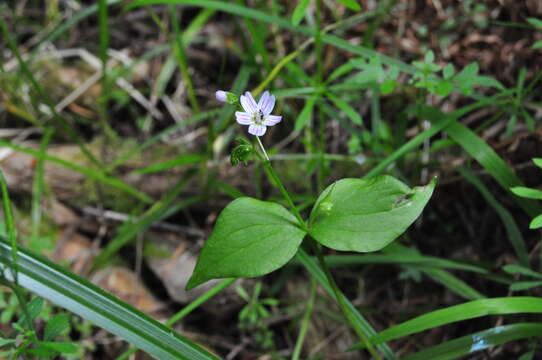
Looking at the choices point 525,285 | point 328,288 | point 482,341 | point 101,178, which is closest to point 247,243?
point 328,288

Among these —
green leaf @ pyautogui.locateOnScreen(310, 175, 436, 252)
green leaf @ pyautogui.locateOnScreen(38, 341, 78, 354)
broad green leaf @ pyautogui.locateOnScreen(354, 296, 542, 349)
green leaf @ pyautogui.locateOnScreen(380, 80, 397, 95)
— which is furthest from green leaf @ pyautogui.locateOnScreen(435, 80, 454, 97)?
green leaf @ pyautogui.locateOnScreen(38, 341, 78, 354)

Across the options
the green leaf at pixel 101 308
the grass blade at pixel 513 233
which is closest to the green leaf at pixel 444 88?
the grass blade at pixel 513 233

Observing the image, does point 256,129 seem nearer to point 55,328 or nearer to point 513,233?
point 55,328

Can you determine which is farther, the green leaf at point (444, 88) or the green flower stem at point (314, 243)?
the green leaf at point (444, 88)

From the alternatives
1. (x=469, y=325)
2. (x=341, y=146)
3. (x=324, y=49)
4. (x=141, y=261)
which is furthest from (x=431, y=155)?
(x=141, y=261)

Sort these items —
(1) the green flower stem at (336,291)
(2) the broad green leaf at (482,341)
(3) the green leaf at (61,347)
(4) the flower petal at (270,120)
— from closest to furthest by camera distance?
(3) the green leaf at (61,347)
(4) the flower petal at (270,120)
(1) the green flower stem at (336,291)
(2) the broad green leaf at (482,341)

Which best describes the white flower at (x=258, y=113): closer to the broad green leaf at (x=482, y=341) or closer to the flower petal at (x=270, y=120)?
the flower petal at (x=270, y=120)

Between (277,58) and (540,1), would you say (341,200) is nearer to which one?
(277,58)

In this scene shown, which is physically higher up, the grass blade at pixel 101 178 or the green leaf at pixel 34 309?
the grass blade at pixel 101 178
